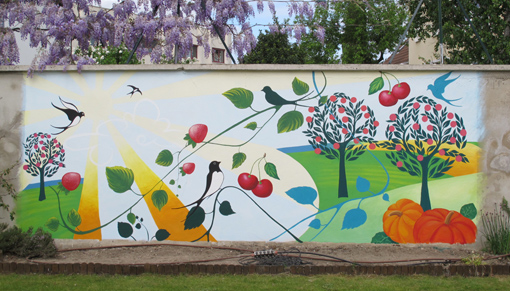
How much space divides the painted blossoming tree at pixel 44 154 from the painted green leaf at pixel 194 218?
196 cm

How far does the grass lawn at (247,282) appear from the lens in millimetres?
5109

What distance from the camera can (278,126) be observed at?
21.5 feet

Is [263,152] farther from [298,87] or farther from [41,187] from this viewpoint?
[41,187]

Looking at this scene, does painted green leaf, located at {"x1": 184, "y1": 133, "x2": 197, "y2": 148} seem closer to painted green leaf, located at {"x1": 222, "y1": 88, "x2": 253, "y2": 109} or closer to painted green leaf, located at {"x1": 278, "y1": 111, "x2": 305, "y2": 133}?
painted green leaf, located at {"x1": 222, "y1": 88, "x2": 253, "y2": 109}

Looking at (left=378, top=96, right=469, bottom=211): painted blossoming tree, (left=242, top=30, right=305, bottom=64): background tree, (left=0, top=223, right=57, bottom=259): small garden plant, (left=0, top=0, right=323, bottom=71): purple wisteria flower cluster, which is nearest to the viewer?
(left=0, top=223, right=57, bottom=259): small garden plant

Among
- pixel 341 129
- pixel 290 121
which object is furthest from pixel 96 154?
pixel 341 129

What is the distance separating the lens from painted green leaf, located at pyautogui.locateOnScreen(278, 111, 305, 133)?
21.4 feet

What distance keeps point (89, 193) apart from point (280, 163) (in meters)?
2.75

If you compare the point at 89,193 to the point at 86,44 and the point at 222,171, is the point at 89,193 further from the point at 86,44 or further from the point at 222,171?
the point at 86,44

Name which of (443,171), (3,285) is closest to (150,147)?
(3,285)

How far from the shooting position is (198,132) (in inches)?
259

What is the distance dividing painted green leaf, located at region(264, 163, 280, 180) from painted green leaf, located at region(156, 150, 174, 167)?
52.7 inches

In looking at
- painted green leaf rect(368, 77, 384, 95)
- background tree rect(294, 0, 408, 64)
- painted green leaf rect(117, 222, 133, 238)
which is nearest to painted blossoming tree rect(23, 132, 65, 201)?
painted green leaf rect(117, 222, 133, 238)

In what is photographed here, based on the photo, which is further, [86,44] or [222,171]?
[86,44]
